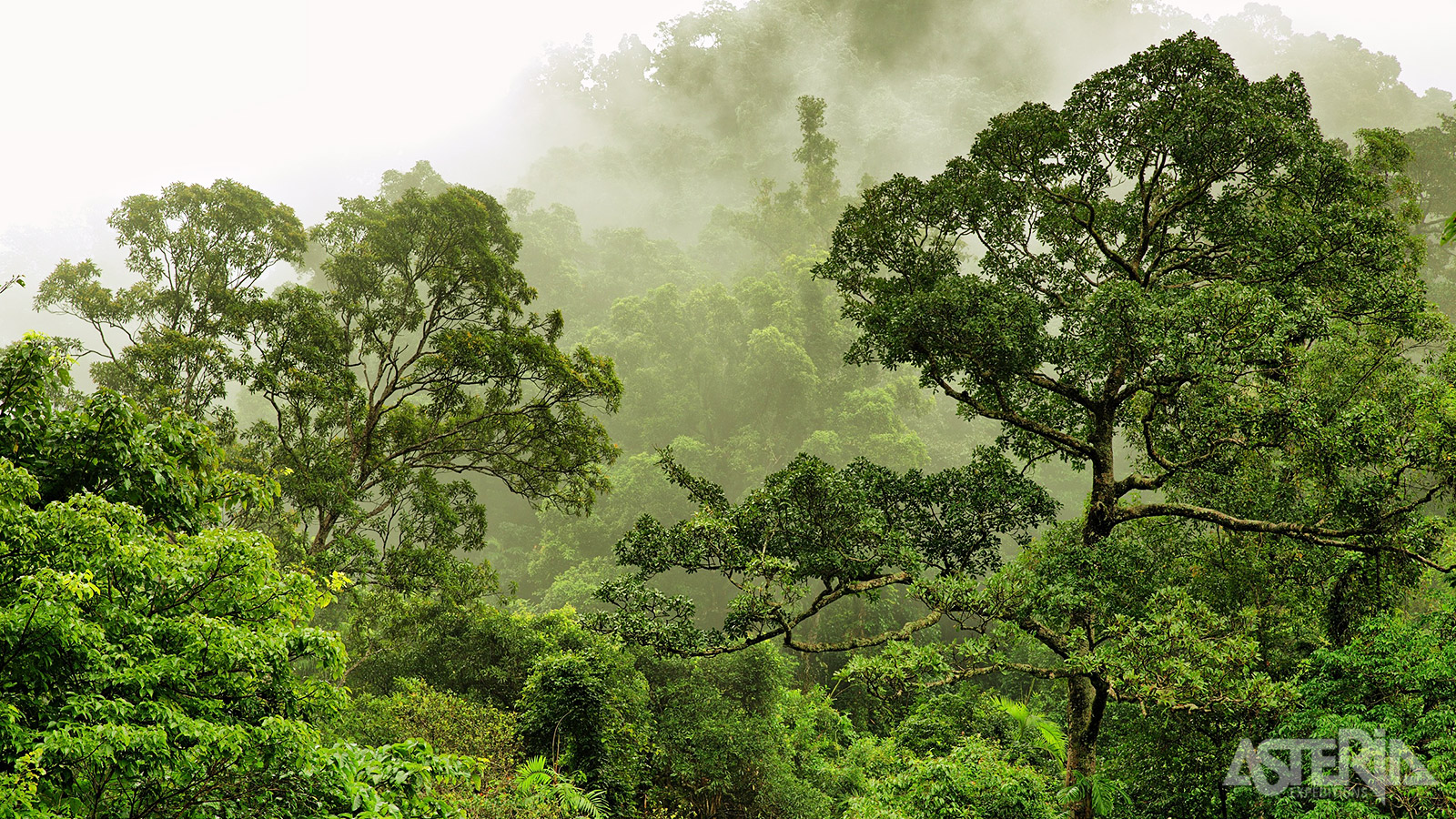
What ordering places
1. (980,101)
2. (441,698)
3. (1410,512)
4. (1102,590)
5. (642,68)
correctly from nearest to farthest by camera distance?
(1410,512) < (1102,590) < (441,698) < (980,101) < (642,68)

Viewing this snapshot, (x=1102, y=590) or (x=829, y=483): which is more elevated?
(x=829, y=483)

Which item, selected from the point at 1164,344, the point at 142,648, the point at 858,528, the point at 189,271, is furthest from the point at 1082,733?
the point at 189,271

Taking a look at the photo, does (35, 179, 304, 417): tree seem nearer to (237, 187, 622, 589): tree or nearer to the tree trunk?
(237, 187, 622, 589): tree

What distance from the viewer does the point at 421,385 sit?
14477 millimetres

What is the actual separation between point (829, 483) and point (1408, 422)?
21.5 ft

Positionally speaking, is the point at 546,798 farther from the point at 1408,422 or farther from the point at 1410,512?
the point at 1408,422

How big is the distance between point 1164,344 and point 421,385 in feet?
41.1

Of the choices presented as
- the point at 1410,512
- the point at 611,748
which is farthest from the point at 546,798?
the point at 1410,512

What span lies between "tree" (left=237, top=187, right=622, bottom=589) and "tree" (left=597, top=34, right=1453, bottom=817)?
5488 millimetres

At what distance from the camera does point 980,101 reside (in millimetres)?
62156

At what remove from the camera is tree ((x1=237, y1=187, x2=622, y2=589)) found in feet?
42.5

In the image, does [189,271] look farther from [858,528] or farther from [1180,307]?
[1180,307]

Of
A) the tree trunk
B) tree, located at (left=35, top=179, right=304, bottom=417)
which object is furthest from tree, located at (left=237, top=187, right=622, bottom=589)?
→ the tree trunk

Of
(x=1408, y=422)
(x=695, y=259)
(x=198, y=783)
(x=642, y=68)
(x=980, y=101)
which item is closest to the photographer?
(x=198, y=783)
